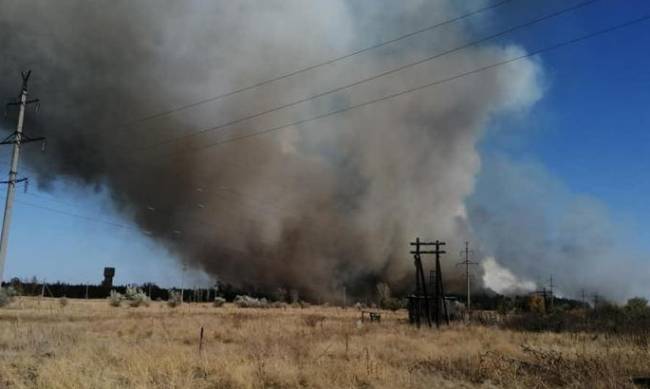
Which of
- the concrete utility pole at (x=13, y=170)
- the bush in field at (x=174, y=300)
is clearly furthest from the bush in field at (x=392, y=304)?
the concrete utility pole at (x=13, y=170)

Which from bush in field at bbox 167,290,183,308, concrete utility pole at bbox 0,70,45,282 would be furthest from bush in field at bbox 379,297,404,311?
concrete utility pole at bbox 0,70,45,282

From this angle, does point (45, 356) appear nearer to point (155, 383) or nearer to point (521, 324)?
point (155, 383)

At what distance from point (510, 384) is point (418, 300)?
2887 cm

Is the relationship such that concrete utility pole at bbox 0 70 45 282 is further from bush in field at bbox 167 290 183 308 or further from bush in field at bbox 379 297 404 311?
bush in field at bbox 379 297 404 311

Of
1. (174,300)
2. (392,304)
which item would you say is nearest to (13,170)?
(174,300)

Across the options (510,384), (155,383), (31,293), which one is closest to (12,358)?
(155,383)

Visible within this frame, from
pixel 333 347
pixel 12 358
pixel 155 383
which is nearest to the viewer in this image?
pixel 155 383

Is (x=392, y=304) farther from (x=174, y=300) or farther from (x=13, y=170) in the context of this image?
(x=13, y=170)

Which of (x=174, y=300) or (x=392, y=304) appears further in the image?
(x=392, y=304)

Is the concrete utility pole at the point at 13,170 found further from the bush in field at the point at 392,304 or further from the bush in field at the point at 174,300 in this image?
the bush in field at the point at 392,304

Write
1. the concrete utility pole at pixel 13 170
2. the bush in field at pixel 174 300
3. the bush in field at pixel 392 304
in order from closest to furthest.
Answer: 1. the concrete utility pole at pixel 13 170
2. the bush in field at pixel 174 300
3. the bush in field at pixel 392 304

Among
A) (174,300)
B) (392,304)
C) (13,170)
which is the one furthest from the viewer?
(392,304)

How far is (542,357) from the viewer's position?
14.2 metres

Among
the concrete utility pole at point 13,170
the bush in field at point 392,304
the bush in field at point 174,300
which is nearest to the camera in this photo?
the concrete utility pole at point 13,170
